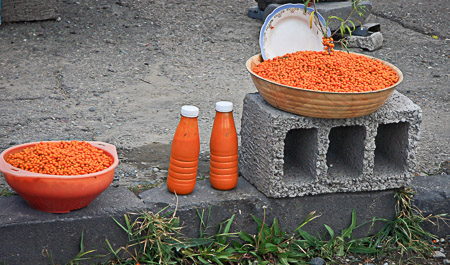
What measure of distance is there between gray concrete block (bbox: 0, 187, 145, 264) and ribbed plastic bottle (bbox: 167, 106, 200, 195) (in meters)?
0.19

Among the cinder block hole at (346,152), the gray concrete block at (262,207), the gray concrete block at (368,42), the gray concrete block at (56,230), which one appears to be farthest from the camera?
the gray concrete block at (368,42)

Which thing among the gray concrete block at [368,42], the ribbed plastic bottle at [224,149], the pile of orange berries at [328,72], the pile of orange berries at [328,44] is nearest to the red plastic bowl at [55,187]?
the ribbed plastic bottle at [224,149]

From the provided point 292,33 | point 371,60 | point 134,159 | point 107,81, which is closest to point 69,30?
point 107,81

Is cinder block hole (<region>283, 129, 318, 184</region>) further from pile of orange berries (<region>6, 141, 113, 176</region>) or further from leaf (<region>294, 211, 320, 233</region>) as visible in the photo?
pile of orange berries (<region>6, 141, 113, 176</region>)

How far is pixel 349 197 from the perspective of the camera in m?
2.72

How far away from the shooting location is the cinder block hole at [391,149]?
2719 millimetres

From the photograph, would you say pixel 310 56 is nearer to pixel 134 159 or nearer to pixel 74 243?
pixel 134 159

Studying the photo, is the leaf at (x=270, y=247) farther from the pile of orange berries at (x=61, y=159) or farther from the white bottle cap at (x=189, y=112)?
the pile of orange berries at (x=61, y=159)

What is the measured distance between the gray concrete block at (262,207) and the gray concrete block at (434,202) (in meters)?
0.15

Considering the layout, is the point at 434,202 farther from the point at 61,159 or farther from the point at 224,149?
the point at 61,159

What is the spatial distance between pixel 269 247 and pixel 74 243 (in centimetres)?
85

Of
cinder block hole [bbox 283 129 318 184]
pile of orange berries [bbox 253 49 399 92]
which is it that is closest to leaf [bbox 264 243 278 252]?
cinder block hole [bbox 283 129 318 184]

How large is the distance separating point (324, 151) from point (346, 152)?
29cm

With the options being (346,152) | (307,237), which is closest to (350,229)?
(307,237)
